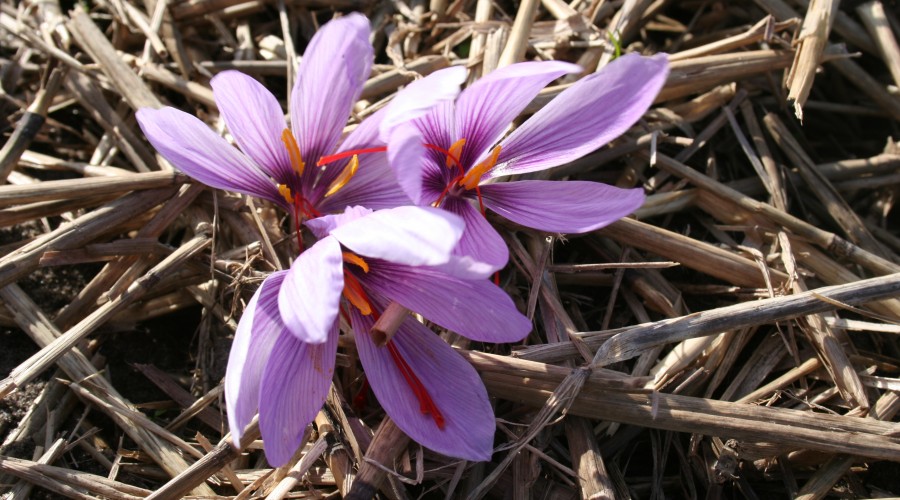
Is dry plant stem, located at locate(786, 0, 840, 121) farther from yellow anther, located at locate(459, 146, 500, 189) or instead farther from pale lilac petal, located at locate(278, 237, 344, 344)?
pale lilac petal, located at locate(278, 237, 344, 344)

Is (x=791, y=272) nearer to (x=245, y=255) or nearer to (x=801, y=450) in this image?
(x=801, y=450)

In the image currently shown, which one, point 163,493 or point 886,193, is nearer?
point 163,493

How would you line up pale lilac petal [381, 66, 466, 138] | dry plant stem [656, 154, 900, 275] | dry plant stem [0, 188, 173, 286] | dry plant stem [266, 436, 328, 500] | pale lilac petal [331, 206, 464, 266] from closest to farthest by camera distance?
pale lilac petal [331, 206, 464, 266], pale lilac petal [381, 66, 466, 138], dry plant stem [266, 436, 328, 500], dry plant stem [0, 188, 173, 286], dry plant stem [656, 154, 900, 275]


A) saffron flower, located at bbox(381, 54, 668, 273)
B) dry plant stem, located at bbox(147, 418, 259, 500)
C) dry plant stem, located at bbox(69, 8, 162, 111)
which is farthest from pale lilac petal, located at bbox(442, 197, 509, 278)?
dry plant stem, located at bbox(69, 8, 162, 111)

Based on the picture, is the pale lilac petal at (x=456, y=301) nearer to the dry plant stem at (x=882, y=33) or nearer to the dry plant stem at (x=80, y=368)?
the dry plant stem at (x=80, y=368)

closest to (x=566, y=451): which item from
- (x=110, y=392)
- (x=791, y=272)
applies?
(x=791, y=272)
